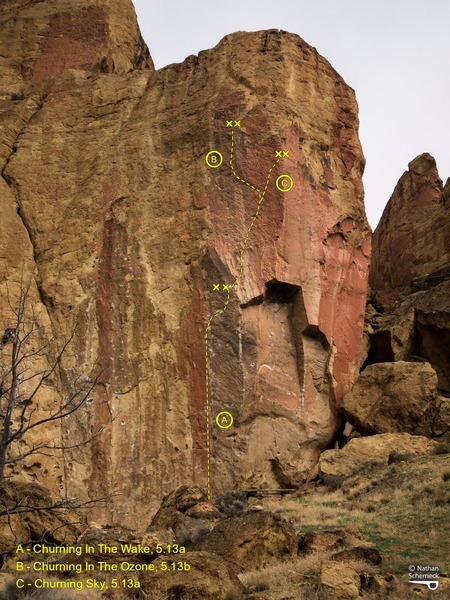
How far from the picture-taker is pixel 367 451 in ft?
69.5

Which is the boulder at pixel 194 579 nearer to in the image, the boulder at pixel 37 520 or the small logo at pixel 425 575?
the small logo at pixel 425 575

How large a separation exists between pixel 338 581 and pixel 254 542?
87.7 inches

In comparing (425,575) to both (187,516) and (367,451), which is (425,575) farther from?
(367,451)

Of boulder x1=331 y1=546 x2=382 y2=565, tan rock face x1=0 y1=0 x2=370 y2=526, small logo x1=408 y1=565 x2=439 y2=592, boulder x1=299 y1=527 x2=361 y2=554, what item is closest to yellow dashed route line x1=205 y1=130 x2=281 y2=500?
tan rock face x1=0 y1=0 x2=370 y2=526

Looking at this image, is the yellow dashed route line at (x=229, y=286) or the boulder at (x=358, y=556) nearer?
the boulder at (x=358, y=556)

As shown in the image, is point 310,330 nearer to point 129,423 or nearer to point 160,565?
point 129,423

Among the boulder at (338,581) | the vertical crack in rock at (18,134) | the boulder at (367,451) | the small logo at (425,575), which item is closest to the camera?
the boulder at (338,581)

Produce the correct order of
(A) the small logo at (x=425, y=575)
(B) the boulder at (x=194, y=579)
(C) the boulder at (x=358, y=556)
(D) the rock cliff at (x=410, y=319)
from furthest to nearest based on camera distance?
(D) the rock cliff at (x=410, y=319) → (C) the boulder at (x=358, y=556) → (A) the small logo at (x=425, y=575) → (B) the boulder at (x=194, y=579)

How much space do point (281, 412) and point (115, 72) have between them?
16.3m

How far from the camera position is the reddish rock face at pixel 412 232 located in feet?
121

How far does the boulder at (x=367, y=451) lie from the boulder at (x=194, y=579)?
9.65m

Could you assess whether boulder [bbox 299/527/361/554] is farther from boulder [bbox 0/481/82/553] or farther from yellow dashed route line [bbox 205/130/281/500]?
yellow dashed route line [bbox 205/130/281/500]

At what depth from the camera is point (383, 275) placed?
132ft

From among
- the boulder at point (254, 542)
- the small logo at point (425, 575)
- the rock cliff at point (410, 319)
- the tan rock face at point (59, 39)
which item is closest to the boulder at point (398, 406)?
the rock cliff at point (410, 319)
